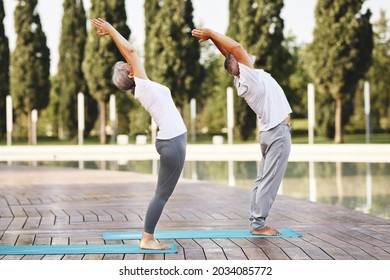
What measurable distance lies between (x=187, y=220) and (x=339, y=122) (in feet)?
59.8

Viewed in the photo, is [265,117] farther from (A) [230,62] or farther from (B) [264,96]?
(A) [230,62]

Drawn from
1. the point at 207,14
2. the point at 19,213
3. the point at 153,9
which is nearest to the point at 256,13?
the point at 153,9

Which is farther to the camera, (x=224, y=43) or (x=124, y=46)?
(x=224, y=43)

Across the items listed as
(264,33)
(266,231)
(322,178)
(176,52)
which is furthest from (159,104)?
(176,52)

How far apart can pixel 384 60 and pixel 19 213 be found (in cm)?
2607

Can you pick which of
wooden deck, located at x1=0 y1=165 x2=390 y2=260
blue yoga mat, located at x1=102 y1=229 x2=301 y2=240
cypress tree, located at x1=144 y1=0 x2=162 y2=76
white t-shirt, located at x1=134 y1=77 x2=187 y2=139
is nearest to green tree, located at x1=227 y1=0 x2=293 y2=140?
cypress tree, located at x1=144 y1=0 x2=162 y2=76

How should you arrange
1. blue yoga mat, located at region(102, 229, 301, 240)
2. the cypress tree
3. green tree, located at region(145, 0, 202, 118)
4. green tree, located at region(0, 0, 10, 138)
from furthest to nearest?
green tree, located at region(0, 0, 10, 138)
the cypress tree
green tree, located at region(145, 0, 202, 118)
blue yoga mat, located at region(102, 229, 301, 240)

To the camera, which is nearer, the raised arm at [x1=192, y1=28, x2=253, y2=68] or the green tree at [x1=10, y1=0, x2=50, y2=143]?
the raised arm at [x1=192, y1=28, x2=253, y2=68]

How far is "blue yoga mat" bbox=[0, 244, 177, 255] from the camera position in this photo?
4.18 metres

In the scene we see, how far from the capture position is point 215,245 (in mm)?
4480

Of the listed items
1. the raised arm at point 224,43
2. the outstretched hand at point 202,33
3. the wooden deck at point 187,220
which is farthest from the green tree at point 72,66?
the outstretched hand at point 202,33

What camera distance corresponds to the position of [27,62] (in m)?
29.2

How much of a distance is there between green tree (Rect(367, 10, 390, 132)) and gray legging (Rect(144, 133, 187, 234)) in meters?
26.5

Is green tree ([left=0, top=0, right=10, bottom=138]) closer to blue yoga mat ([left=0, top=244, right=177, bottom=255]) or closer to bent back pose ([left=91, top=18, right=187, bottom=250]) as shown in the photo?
blue yoga mat ([left=0, top=244, right=177, bottom=255])
